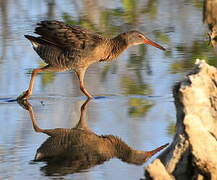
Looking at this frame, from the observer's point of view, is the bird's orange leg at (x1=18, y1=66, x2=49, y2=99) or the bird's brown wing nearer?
the bird's orange leg at (x1=18, y1=66, x2=49, y2=99)

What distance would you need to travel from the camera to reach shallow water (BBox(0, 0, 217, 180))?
8.35 m

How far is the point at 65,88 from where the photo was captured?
11.0 meters

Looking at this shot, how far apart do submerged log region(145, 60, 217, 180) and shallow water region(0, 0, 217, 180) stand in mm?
634

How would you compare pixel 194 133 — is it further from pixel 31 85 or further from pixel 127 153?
pixel 31 85

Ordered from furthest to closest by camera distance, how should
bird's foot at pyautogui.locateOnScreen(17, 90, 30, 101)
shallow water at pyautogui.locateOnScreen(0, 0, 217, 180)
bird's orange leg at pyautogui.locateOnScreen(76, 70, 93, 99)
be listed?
bird's orange leg at pyautogui.locateOnScreen(76, 70, 93, 99) < bird's foot at pyautogui.locateOnScreen(17, 90, 30, 101) < shallow water at pyautogui.locateOnScreen(0, 0, 217, 180)

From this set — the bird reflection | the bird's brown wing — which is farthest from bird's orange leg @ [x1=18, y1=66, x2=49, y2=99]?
the bird reflection

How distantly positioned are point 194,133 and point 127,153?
1.68m

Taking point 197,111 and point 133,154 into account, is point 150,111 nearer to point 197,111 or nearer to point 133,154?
point 133,154

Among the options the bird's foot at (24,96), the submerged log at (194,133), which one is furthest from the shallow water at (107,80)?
the submerged log at (194,133)

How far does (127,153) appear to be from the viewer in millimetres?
8094

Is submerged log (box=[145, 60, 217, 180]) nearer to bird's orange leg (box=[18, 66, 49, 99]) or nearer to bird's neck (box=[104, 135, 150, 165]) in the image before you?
bird's neck (box=[104, 135, 150, 165])

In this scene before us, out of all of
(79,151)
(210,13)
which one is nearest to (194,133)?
(79,151)

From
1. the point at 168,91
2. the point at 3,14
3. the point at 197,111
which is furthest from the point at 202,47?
the point at 197,111

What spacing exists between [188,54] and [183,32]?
1.47 meters
